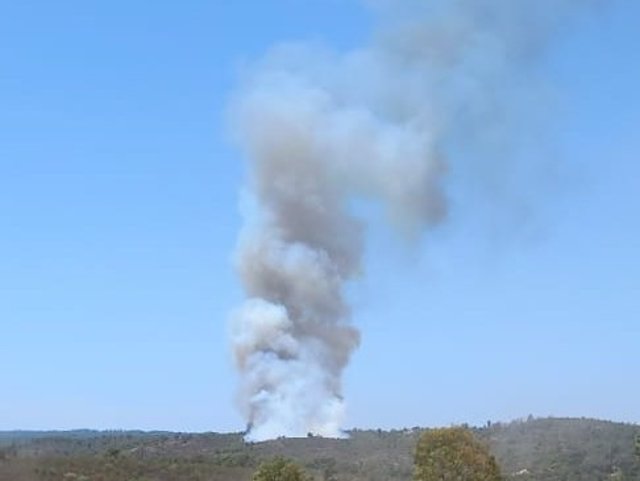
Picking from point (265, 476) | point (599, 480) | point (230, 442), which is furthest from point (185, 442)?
point (265, 476)

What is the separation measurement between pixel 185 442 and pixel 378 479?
36394mm

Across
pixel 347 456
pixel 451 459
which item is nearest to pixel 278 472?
pixel 451 459

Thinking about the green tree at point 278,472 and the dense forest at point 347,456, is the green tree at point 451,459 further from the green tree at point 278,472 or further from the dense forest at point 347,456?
the dense forest at point 347,456

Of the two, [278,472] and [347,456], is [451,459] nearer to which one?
[278,472]

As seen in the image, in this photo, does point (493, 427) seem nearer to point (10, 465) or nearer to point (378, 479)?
point (378, 479)

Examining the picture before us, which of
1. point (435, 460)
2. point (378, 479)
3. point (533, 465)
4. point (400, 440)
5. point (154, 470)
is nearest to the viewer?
point (435, 460)

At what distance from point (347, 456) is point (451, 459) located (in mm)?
39839

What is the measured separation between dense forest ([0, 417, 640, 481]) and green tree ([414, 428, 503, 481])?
21.2 metres

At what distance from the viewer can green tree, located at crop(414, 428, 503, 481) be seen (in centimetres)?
4097

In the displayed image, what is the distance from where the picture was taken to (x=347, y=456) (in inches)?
3145

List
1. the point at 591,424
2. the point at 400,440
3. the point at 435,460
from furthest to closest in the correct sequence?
1. the point at 591,424
2. the point at 400,440
3. the point at 435,460

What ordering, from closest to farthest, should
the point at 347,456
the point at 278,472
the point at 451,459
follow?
the point at 451,459
the point at 278,472
the point at 347,456

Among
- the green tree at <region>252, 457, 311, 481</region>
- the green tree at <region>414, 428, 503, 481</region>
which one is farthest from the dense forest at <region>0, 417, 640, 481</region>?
the green tree at <region>414, 428, 503, 481</region>

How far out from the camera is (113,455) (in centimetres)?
6975
